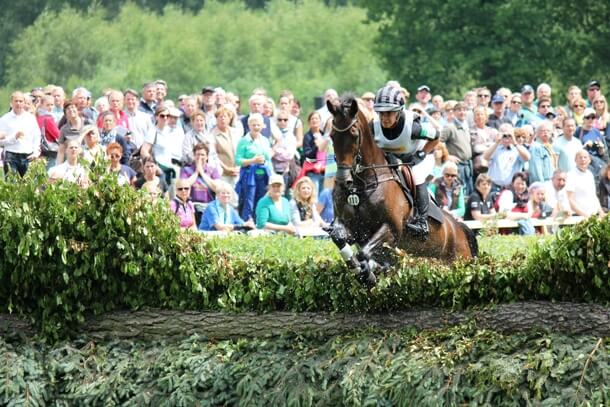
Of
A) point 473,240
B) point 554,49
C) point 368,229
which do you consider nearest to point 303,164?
point 473,240

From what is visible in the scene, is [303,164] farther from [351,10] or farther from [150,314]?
[351,10]

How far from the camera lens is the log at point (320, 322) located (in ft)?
38.4

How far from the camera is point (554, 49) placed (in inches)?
1537

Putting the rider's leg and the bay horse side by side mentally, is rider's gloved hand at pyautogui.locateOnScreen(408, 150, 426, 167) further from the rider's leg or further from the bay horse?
the bay horse

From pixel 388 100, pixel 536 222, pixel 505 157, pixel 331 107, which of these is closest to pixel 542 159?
pixel 505 157

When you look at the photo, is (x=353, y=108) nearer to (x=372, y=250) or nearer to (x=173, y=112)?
(x=372, y=250)

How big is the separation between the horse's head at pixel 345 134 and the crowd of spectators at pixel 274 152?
4.58 m

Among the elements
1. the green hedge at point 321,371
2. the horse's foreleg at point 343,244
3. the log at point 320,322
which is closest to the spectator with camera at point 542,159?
the horse's foreleg at point 343,244

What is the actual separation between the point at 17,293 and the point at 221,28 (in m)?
38.8

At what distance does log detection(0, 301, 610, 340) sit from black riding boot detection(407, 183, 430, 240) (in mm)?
1740

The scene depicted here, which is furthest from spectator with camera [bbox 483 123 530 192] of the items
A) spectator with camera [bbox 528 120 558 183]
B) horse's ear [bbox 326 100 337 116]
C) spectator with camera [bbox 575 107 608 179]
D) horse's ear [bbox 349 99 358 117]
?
horse's ear [bbox 326 100 337 116]

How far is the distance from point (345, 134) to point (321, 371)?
2.26 meters

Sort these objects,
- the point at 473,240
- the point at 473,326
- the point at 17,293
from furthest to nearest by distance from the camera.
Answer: the point at 473,240
the point at 17,293
the point at 473,326

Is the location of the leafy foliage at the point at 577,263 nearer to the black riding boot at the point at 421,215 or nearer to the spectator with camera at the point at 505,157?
the black riding boot at the point at 421,215
